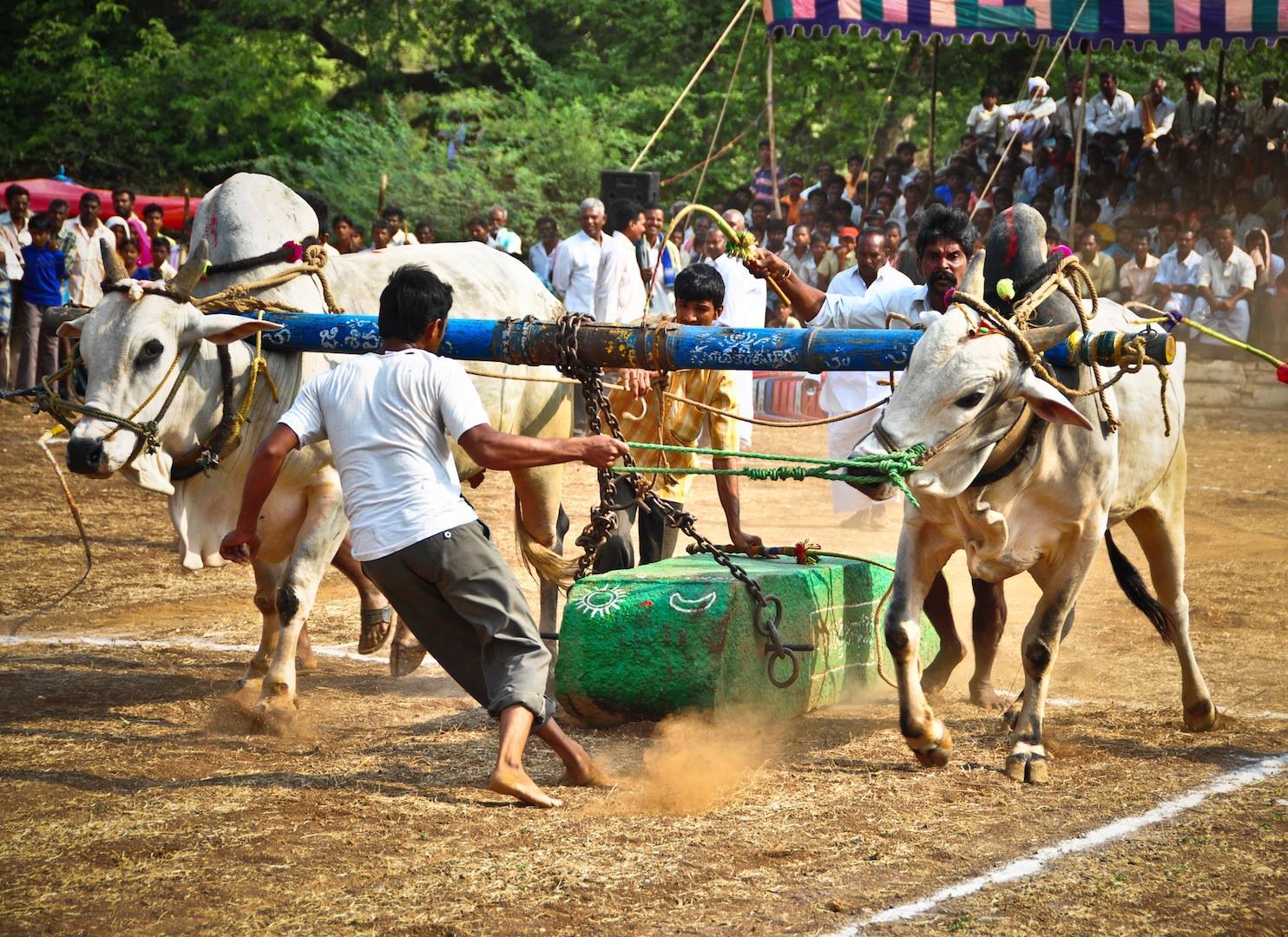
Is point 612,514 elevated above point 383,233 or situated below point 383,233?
below

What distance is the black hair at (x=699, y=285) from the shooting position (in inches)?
239

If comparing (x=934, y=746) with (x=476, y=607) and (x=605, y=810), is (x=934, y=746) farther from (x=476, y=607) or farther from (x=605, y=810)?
(x=476, y=607)

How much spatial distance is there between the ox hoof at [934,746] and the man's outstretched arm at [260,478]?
2.22m

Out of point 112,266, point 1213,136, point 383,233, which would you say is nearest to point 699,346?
point 112,266

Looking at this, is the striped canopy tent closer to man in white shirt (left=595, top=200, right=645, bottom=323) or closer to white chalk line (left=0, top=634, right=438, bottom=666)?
man in white shirt (left=595, top=200, right=645, bottom=323)

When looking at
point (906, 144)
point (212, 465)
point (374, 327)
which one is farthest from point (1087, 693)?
point (906, 144)

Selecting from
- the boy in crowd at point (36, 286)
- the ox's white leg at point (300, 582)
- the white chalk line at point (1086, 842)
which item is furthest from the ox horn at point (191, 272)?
the boy in crowd at point (36, 286)

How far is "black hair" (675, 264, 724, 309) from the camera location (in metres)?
6.07

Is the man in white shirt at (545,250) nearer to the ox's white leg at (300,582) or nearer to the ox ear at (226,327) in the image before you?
the ox's white leg at (300,582)

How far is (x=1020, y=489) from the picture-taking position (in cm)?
493

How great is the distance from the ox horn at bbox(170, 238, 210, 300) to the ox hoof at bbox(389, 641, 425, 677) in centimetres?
172

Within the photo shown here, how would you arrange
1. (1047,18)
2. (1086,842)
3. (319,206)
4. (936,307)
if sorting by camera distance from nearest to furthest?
1. (1086,842)
2. (936,307)
3. (319,206)
4. (1047,18)

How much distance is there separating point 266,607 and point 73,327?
134 cm

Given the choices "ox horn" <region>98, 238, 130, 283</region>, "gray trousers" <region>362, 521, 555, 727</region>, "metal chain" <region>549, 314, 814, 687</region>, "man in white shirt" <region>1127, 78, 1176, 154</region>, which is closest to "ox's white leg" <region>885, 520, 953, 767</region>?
"metal chain" <region>549, 314, 814, 687</region>
